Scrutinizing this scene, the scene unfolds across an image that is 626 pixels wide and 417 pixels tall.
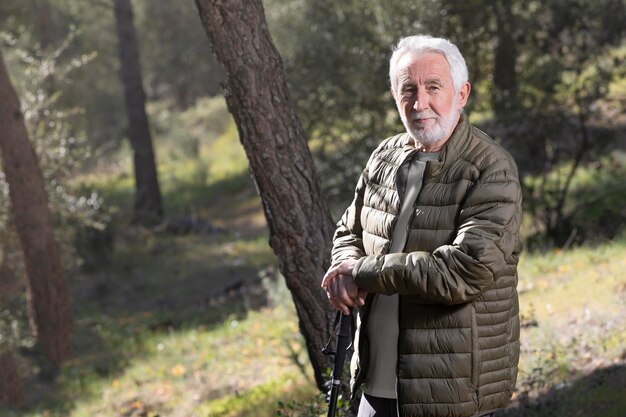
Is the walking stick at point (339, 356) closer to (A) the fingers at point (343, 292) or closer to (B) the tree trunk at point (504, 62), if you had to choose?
(A) the fingers at point (343, 292)

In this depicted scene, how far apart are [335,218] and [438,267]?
26.6ft

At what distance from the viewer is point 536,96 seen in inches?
489

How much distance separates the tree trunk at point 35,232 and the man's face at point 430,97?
1015 cm

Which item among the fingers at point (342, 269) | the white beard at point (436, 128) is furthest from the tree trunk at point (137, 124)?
the white beard at point (436, 128)

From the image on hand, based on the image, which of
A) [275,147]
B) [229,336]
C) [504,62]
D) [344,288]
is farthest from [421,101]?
[504,62]

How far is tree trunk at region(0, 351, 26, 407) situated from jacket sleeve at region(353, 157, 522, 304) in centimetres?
932

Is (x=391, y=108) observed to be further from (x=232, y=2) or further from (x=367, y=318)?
(x=367, y=318)

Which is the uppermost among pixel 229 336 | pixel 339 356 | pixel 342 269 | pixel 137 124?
pixel 137 124

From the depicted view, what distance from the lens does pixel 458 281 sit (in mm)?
3107

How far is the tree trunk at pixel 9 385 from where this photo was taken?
1149 cm

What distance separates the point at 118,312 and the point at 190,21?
2367 centimetres

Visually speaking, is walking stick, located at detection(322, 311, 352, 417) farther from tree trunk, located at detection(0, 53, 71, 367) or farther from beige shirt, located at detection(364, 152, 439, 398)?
tree trunk, located at detection(0, 53, 71, 367)

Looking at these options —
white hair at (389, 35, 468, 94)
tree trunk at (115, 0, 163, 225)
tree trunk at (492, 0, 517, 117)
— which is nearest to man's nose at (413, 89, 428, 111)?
white hair at (389, 35, 468, 94)

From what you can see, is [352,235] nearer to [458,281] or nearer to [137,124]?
[458,281]
